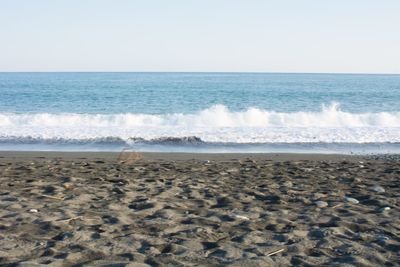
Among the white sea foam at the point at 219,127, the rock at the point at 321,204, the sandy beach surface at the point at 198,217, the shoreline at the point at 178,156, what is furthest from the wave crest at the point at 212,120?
the rock at the point at 321,204

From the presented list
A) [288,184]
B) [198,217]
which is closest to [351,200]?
[288,184]

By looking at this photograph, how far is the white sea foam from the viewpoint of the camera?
16188 millimetres

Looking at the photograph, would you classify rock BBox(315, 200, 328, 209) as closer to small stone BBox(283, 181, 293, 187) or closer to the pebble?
the pebble

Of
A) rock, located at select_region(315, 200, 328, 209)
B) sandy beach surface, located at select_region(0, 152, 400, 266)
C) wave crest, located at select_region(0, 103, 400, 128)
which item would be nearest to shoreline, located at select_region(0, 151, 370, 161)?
sandy beach surface, located at select_region(0, 152, 400, 266)

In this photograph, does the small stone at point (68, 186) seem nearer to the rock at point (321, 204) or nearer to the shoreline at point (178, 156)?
the rock at point (321, 204)

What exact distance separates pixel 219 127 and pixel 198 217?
14815 mm

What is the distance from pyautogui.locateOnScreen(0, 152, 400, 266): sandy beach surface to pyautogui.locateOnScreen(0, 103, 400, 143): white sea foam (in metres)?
7.75

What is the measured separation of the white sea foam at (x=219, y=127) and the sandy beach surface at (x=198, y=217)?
25.4 ft

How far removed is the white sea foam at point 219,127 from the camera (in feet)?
53.1

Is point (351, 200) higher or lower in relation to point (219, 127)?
higher

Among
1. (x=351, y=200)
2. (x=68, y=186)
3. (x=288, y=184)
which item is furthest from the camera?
(x=288, y=184)

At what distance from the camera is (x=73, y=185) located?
682 cm

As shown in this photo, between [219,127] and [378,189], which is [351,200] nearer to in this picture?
[378,189]

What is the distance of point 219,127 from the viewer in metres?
19.8
